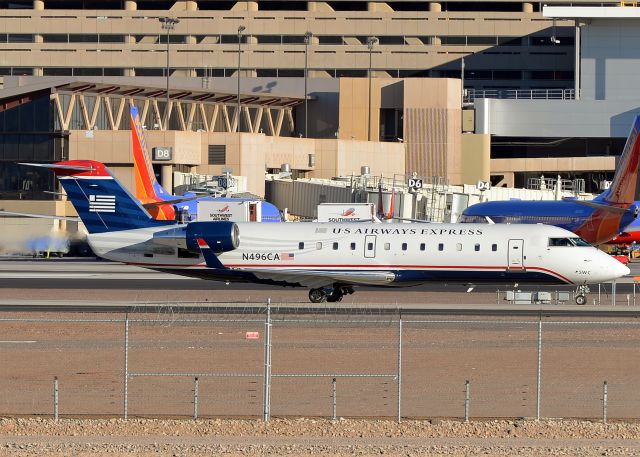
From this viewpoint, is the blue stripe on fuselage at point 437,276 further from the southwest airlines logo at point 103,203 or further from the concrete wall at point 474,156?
the concrete wall at point 474,156

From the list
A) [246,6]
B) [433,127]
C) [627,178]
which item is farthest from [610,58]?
[627,178]

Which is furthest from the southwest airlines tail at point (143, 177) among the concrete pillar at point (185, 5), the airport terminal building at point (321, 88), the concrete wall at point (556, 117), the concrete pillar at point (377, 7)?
the concrete pillar at point (377, 7)

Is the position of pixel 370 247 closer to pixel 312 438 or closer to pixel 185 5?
pixel 312 438

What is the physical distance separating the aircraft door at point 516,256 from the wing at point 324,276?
4.30m

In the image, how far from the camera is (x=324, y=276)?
50281mm

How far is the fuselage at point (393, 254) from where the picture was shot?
49.2 m

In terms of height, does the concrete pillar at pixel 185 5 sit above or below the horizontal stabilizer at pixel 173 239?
above

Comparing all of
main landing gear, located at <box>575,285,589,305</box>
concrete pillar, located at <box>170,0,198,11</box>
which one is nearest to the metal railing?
concrete pillar, located at <box>170,0,198,11</box>

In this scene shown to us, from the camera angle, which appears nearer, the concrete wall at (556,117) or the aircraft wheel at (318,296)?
the aircraft wheel at (318,296)

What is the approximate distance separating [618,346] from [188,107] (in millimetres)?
89826

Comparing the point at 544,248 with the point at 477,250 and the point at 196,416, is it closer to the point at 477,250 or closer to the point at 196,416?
the point at 477,250

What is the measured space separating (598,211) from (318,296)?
1035 inches

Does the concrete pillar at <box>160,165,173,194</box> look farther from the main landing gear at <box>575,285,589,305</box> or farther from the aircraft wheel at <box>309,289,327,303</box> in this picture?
the main landing gear at <box>575,285,589,305</box>

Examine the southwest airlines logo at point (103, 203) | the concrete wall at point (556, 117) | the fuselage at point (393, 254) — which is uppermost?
the concrete wall at point (556, 117)
